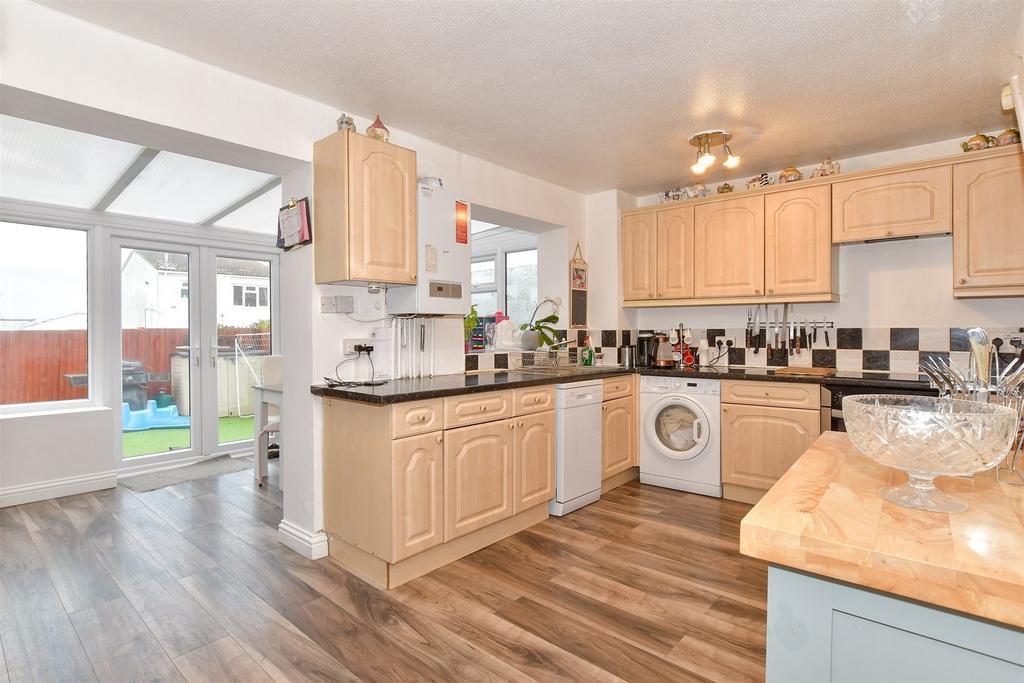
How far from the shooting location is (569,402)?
3.28 metres

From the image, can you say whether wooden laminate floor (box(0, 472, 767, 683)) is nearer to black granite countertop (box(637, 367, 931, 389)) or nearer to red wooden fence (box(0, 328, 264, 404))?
black granite countertop (box(637, 367, 931, 389))

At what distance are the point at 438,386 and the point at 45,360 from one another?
11.6ft

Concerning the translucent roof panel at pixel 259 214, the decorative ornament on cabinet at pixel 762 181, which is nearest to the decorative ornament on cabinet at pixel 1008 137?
the decorative ornament on cabinet at pixel 762 181

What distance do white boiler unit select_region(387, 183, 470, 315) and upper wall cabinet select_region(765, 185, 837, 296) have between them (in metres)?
2.18

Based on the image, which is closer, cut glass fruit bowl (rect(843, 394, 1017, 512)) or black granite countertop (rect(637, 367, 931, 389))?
cut glass fruit bowl (rect(843, 394, 1017, 512))

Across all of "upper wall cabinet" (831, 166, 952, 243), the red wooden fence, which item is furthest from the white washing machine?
the red wooden fence

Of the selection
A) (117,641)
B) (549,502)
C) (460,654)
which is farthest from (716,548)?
(117,641)

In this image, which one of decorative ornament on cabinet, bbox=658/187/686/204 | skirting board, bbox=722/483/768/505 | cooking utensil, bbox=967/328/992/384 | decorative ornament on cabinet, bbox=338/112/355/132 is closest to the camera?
cooking utensil, bbox=967/328/992/384

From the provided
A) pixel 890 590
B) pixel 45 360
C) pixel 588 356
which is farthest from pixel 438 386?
pixel 45 360

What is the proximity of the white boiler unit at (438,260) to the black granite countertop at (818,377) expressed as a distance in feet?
5.62

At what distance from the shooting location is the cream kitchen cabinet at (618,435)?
367 cm

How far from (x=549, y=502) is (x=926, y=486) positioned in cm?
256

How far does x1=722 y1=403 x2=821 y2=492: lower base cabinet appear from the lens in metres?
3.29

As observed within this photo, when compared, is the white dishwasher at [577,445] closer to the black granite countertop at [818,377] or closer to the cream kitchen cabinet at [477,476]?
the cream kitchen cabinet at [477,476]
